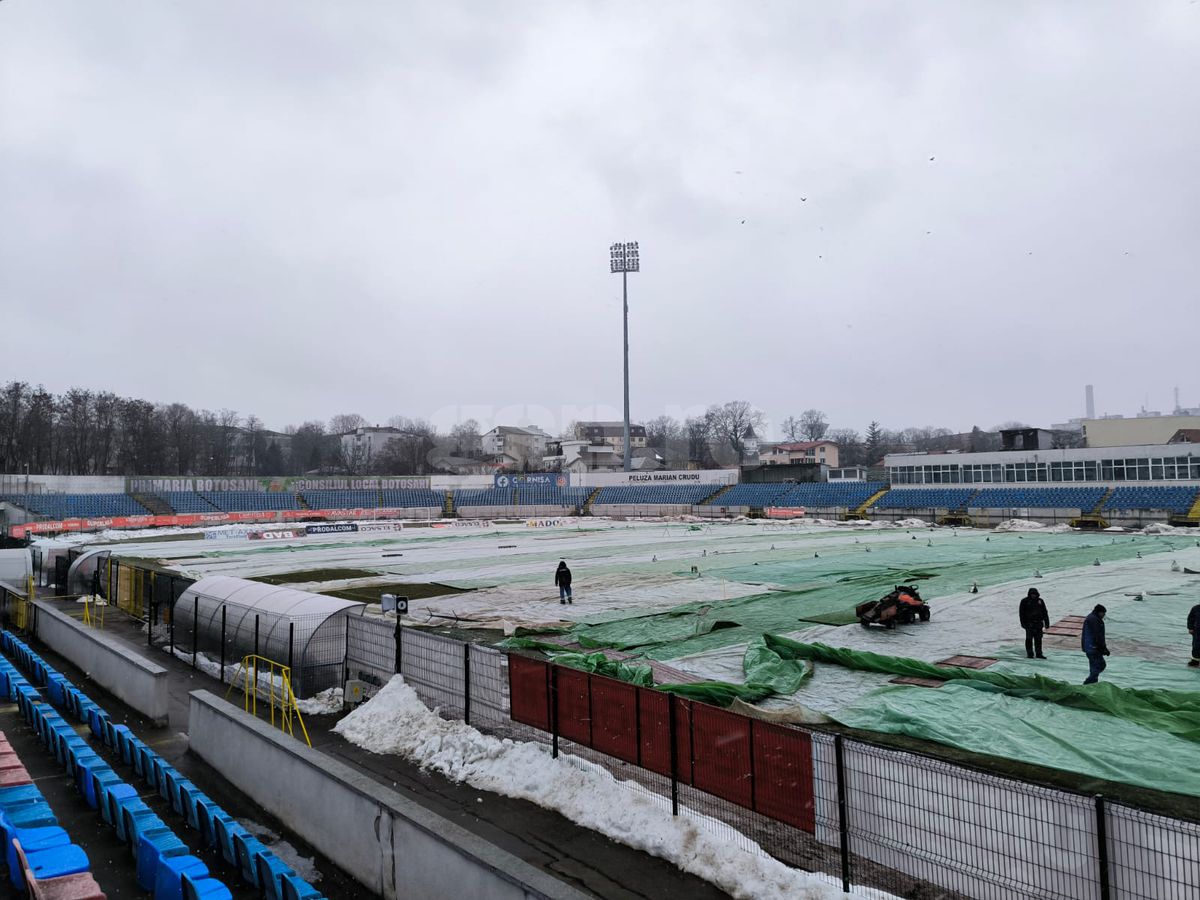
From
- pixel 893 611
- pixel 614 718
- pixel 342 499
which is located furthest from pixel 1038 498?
pixel 342 499

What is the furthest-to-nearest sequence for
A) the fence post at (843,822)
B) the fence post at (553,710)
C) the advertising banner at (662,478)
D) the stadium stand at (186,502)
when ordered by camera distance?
the advertising banner at (662,478) < the stadium stand at (186,502) < the fence post at (553,710) < the fence post at (843,822)

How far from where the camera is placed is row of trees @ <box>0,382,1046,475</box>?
92.4m

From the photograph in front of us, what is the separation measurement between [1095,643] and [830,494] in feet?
201

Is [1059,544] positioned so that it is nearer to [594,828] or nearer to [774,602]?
[774,602]

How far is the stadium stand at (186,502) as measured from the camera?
70.2m

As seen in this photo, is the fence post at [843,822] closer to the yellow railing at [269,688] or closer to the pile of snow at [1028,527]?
the yellow railing at [269,688]

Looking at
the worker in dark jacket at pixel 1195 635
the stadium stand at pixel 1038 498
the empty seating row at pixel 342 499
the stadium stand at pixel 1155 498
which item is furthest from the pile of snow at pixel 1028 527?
the empty seating row at pixel 342 499

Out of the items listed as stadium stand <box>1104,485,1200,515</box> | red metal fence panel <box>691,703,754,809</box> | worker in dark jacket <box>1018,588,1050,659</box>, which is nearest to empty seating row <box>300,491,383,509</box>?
stadium stand <box>1104,485,1200,515</box>

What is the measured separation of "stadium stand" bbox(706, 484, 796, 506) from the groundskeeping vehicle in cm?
5673

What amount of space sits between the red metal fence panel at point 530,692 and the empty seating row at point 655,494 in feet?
236

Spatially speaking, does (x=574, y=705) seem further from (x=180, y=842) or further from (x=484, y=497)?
(x=484, y=497)

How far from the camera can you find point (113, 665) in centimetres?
1491

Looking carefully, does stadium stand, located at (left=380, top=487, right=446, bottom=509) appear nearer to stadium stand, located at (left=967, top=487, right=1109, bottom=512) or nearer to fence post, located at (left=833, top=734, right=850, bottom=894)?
stadium stand, located at (left=967, top=487, right=1109, bottom=512)

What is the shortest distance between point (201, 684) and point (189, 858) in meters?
10.1
